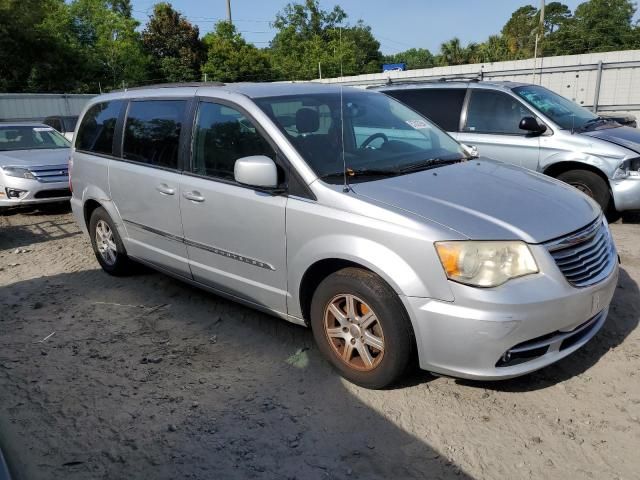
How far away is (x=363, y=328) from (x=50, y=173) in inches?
274

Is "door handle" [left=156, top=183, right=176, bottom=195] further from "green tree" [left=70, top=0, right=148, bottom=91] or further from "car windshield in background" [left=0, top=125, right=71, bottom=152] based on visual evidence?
"green tree" [left=70, top=0, right=148, bottom=91]

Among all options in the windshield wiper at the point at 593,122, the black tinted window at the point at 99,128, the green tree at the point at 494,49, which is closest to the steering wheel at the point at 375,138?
the black tinted window at the point at 99,128

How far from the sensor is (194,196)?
3.96 metres

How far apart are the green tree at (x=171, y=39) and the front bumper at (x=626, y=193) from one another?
154 ft

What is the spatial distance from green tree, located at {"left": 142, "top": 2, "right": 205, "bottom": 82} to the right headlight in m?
43.0

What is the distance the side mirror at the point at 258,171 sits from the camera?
3.28 meters

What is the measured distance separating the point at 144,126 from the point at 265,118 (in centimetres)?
158

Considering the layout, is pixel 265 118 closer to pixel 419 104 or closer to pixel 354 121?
pixel 354 121

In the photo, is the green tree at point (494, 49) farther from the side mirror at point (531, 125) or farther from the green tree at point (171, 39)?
the side mirror at point (531, 125)

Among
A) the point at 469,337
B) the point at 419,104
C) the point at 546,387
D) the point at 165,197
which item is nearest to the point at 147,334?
the point at 165,197

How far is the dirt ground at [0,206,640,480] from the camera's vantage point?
2.65 m

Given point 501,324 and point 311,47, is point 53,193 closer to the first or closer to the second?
point 501,324

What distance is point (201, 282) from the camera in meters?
4.24

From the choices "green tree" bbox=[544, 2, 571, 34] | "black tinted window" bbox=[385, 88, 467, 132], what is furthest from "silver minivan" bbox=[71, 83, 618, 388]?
"green tree" bbox=[544, 2, 571, 34]
